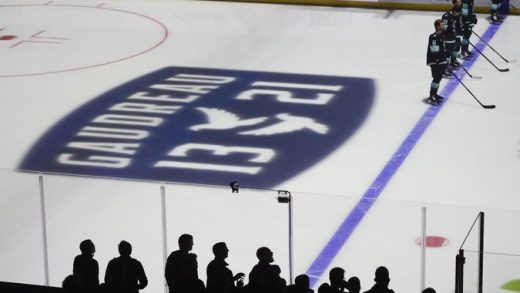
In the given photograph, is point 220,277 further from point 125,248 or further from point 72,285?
point 72,285

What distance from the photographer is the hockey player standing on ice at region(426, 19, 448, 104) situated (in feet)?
38.7

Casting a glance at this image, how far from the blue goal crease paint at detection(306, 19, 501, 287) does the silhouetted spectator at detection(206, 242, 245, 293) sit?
825 mm

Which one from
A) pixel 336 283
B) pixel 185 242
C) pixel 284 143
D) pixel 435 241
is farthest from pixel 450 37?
pixel 336 283

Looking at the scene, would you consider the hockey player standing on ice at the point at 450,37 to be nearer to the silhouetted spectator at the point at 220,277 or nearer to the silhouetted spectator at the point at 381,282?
the silhouetted spectator at the point at 220,277

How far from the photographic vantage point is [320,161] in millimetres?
10188

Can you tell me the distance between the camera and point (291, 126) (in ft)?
37.3

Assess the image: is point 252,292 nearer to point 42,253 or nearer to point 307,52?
point 42,253

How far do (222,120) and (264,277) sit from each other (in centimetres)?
605

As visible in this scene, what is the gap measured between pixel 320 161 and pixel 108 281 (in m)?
4.65

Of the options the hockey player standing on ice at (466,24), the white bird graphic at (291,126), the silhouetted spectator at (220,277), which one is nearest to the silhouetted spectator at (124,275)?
the silhouetted spectator at (220,277)

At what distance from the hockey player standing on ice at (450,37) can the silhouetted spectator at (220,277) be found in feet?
23.5

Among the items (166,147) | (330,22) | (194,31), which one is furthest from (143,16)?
(166,147)

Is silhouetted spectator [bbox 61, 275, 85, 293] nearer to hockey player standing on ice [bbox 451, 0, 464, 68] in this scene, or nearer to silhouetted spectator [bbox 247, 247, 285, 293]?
silhouetted spectator [bbox 247, 247, 285, 293]

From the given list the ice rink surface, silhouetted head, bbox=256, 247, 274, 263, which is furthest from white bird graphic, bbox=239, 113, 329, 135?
silhouetted head, bbox=256, 247, 274, 263
